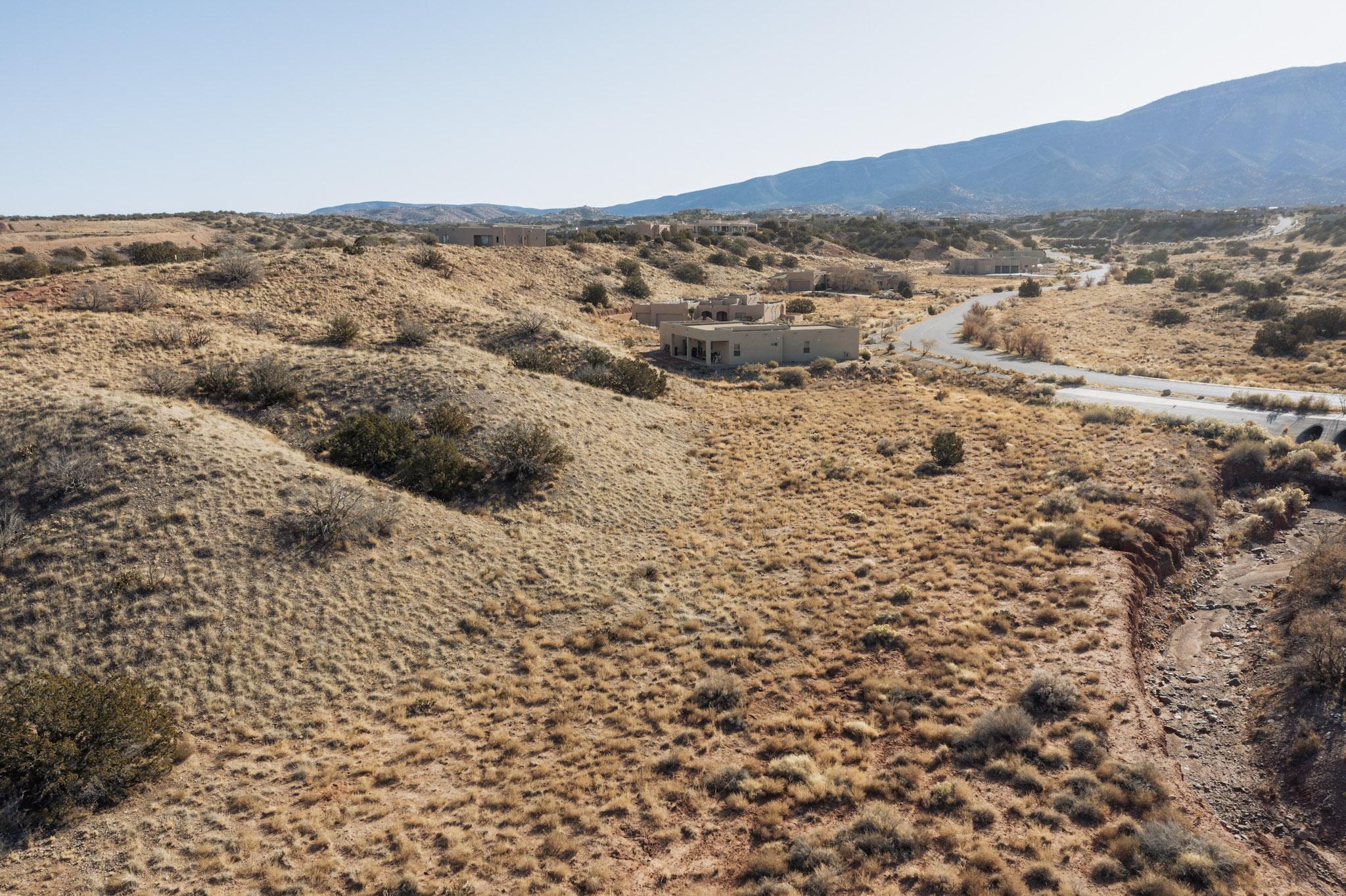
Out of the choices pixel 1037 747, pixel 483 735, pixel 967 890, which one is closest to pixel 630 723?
pixel 483 735

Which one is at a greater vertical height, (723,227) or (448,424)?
(723,227)

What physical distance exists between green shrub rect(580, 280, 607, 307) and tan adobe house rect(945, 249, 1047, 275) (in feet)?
277

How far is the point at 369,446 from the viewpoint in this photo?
26.1 metres

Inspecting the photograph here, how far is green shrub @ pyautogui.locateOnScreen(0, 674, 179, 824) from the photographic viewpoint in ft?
39.1

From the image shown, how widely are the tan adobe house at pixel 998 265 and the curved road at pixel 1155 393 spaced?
70.3 metres

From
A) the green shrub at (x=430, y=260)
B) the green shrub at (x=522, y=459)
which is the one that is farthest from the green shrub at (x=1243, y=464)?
the green shrub at (x=430, y=260)

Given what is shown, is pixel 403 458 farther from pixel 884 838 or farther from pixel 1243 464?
pixel 1243 464

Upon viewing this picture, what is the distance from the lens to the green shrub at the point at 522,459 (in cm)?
2678

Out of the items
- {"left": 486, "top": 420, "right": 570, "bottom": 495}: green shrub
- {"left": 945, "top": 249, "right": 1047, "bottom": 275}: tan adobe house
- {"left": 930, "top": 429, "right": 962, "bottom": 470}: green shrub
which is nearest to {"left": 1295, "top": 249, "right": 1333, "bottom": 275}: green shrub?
{"left": 945, "top": 249, "right": 1047, "bottom": 275}: tan adobe house

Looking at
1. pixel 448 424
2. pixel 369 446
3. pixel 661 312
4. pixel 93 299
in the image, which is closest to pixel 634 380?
pixel 448 424

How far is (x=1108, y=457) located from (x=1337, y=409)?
633 inches

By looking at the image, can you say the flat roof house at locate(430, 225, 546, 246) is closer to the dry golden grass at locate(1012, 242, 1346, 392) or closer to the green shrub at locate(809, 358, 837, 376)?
the green shrub at locate(809, 358, 837, 376)

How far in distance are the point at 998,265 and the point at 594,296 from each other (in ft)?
300

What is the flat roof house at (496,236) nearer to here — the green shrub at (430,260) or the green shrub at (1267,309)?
the green shrub at (430,260)
